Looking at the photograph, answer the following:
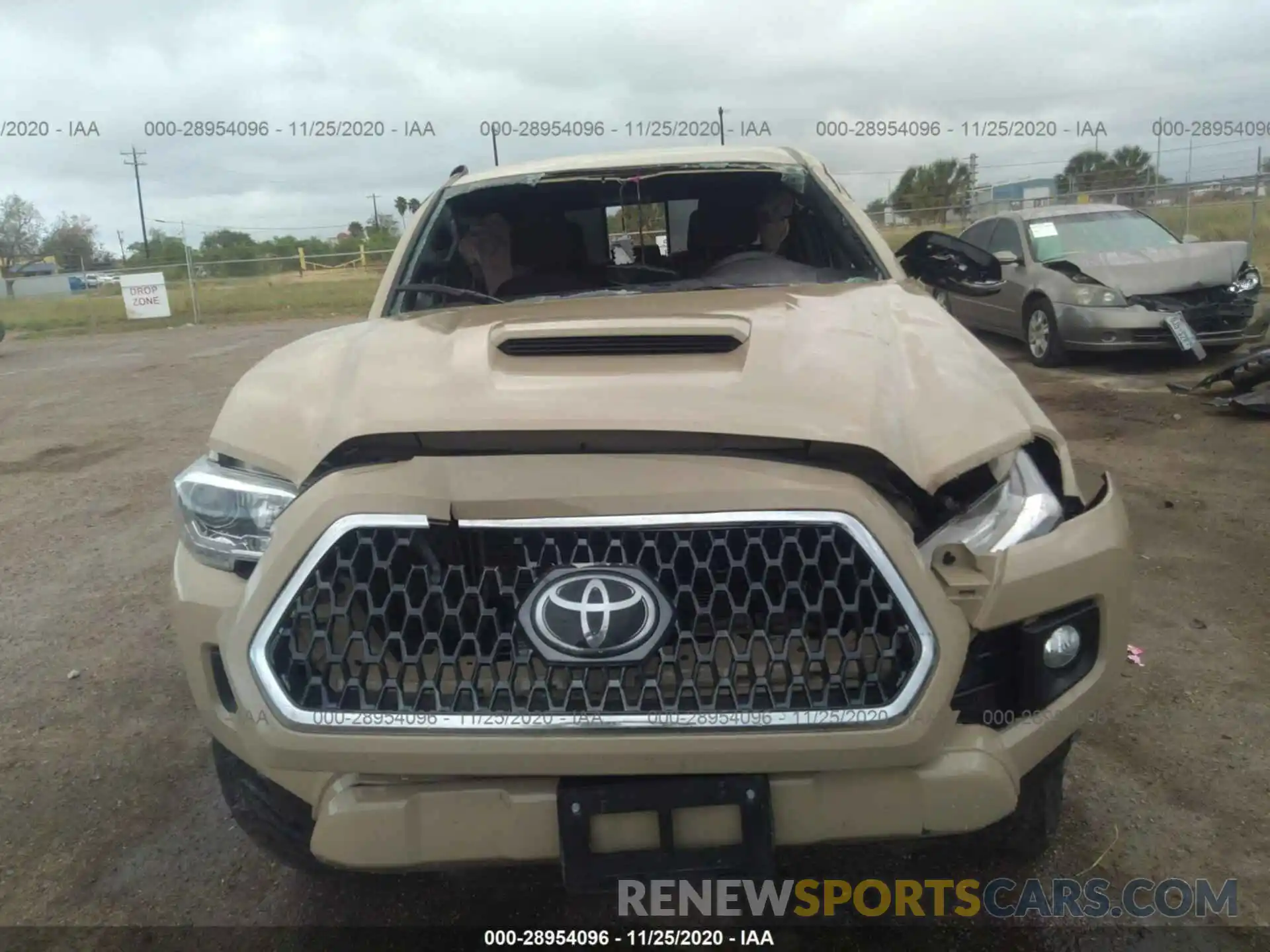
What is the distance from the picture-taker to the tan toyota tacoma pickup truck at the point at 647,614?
160 cm

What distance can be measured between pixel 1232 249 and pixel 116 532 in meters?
9.72

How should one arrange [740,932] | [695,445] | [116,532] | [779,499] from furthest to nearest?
[116,532]
[740,932]
[695,445]
[779,499]

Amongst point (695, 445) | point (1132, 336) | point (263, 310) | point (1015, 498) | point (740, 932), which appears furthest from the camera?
point (263, 310)

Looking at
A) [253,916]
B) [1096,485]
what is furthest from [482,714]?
[1096,485]

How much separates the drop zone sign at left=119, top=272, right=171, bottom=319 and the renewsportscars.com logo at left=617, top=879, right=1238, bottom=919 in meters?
25.4

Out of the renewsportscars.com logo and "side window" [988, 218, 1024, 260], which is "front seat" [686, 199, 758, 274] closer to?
the renewsportscars.com logo

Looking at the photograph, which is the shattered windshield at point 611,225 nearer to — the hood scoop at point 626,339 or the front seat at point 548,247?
the front seat at point 548,247

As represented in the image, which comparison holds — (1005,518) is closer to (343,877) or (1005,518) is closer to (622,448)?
(622,448)

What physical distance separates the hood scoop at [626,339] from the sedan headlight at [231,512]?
0.59 m

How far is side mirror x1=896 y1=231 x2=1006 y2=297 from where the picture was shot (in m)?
3.19

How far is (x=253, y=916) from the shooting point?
237 cm

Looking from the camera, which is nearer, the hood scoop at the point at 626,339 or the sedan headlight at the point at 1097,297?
the hood scoop at the point at 626,339

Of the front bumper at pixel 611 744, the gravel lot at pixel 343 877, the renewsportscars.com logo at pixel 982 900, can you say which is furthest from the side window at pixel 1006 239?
the front bumper at pixel 611 744

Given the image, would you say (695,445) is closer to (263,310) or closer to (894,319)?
(894,319)
